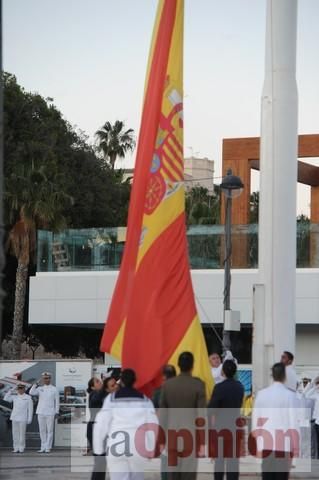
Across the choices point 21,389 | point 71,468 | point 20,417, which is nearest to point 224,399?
point 71,468

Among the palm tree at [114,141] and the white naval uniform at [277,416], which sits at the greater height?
the palm tree at [114,141]

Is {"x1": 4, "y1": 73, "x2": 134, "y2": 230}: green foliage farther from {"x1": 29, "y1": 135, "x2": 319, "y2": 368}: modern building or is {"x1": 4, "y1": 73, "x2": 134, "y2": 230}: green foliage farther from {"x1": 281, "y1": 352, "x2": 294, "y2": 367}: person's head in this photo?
{"x1": 281, "y1": 352, "x2": 294, "y2": 367}: person's head

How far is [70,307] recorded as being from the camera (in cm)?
3831

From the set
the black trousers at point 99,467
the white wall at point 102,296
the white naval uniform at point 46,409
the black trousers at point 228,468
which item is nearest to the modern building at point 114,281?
the white wall at point 102,296

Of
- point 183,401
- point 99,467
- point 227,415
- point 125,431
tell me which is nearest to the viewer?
point 125,431

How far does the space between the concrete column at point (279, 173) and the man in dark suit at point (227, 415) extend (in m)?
4.17

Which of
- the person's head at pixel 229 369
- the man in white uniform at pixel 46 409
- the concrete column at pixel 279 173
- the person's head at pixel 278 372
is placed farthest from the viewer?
the man in white uniform at pixel 46 409

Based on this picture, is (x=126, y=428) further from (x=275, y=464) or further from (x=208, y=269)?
(x=208, y=269)

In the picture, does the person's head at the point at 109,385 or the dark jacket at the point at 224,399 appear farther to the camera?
the person's head at the point at 109,385

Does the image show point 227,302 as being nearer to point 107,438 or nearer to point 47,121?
point 107,438

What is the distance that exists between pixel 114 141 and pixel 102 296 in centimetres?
4444

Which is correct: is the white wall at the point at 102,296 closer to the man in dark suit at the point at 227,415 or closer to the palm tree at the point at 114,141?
the man in dark suit at the point at 227,415

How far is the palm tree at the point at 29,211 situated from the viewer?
154 ft

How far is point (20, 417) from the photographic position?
2822cm
